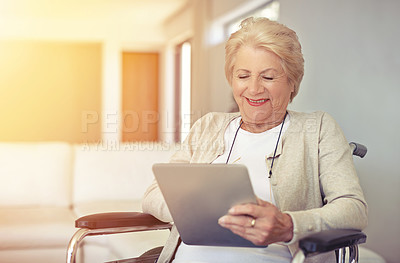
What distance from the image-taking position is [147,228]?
1.40m

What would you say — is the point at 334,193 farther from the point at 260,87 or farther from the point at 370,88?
the point at 370,88

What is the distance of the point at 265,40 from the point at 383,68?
5.00 ft

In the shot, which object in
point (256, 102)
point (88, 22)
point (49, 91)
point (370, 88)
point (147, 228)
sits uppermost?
point (88, 22)

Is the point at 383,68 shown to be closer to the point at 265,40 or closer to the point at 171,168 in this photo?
the point at 265,40

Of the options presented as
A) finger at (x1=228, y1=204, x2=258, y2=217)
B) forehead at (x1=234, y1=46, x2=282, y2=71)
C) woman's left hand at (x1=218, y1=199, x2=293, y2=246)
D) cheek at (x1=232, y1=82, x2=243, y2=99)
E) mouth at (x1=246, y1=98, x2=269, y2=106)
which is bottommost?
woman's left hand at (x1=218, y1=199, x2=293, y2=246)

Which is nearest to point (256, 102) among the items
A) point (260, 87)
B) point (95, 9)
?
point (260, 87)

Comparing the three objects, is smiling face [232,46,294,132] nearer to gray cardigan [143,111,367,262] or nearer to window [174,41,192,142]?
gray cardigan [143,111,367,262]

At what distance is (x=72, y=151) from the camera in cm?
304

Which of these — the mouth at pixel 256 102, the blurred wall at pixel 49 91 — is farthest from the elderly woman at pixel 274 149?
the blurred wall at pixel 49 91

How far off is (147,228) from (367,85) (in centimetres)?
183

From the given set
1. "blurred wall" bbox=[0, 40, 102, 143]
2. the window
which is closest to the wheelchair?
the window

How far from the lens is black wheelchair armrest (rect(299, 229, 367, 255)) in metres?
0.98

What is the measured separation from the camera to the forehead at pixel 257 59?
55.1 inches

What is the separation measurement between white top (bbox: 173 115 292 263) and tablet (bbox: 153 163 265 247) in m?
0.11
